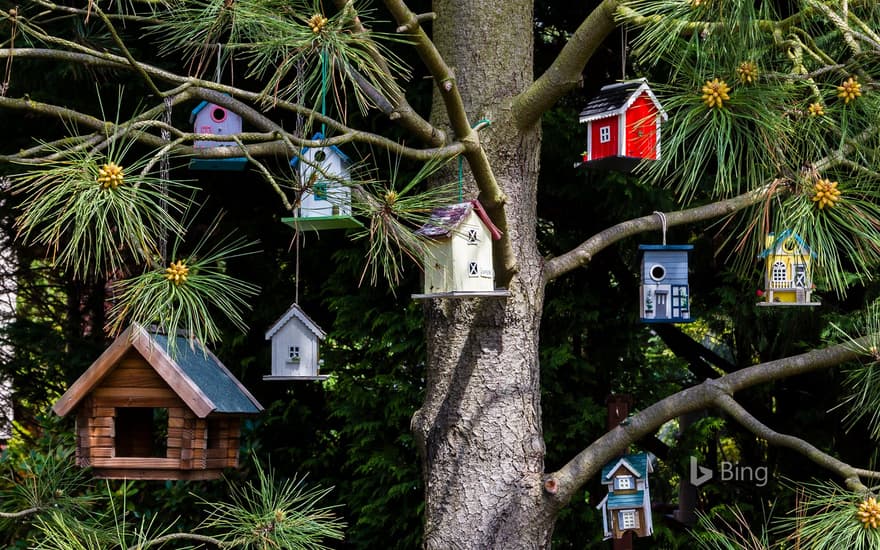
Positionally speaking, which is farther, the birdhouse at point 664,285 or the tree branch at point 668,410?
the birdhouse at point 664,285

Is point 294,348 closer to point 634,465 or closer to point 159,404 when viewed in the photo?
point 159,404

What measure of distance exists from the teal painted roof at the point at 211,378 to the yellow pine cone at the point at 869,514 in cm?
136

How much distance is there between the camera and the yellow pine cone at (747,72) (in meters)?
1.86

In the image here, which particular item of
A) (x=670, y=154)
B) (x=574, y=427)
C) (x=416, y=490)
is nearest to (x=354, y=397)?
(x=416, y=490)

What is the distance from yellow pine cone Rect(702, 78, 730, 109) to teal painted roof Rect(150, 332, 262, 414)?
119 cm

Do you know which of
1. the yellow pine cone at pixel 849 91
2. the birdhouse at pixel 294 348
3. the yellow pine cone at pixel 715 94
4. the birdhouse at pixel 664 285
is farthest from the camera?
the birdhouse at pixel 664 285

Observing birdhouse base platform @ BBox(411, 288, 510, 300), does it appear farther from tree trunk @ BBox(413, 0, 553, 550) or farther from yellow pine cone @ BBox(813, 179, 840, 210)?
yellow pine cone @ BBox(813, 179, 840, 210)

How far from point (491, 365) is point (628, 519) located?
75cm

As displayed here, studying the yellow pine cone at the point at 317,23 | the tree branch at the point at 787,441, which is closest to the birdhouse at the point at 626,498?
the tree branch at the point at 787,441

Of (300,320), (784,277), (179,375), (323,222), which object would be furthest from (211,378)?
(784,277)

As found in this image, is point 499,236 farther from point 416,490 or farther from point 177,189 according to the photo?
point 177,189

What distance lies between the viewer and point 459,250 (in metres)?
1.92

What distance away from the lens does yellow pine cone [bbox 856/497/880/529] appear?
1.89 m

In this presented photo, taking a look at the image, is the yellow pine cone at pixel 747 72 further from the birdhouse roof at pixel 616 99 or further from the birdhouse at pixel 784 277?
the birdhouse at pixel 784 277
